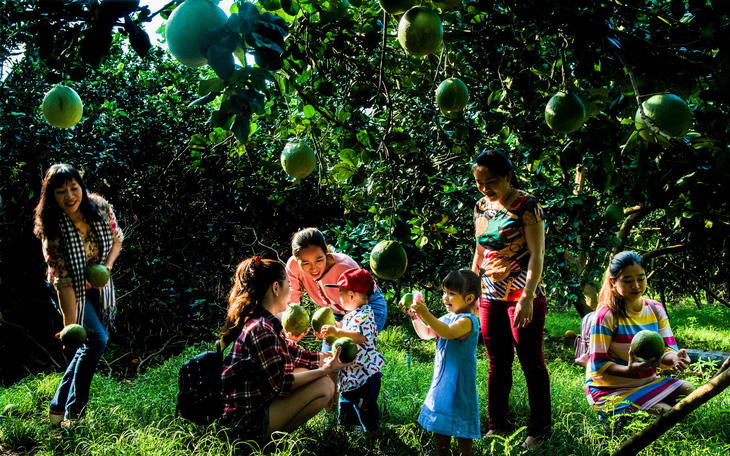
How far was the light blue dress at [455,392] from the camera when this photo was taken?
239 centimetres

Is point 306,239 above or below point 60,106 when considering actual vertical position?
below

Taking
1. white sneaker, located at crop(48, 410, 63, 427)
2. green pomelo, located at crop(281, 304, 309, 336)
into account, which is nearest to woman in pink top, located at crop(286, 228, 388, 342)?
green pomelo, located at crop(281, 304, 309, 336)

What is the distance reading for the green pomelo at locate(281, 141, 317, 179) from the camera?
191 cm

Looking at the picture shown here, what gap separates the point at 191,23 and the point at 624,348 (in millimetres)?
2762

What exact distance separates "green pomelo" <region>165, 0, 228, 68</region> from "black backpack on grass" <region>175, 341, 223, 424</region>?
1.73 metres

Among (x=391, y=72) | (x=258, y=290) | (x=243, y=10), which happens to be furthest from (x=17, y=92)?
(x=243, y=10)

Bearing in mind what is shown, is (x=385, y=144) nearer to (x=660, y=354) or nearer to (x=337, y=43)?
(x=337, y=43)

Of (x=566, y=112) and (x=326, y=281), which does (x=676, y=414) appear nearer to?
(x=566, y=112)

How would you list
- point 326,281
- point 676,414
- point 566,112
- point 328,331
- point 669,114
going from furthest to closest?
point 326,281
point 328,331
point 566,112
point 669,114
point 676,414

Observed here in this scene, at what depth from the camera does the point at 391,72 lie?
242 cm

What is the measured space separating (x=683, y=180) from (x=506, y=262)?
1492mm

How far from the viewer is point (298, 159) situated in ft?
6.24

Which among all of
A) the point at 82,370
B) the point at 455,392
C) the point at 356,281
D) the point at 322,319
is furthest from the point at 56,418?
the point at 455,392

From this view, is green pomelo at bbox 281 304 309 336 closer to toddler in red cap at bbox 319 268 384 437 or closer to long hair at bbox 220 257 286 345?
toddler in red cap at bbox 319 268 384 437
